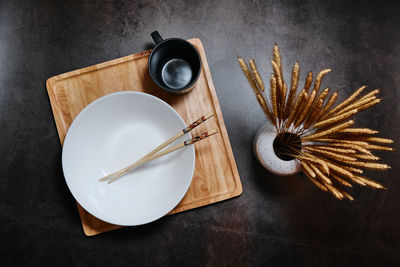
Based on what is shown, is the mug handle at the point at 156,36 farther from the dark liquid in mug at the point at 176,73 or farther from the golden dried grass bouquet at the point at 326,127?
the golden dried grass bouquet at the point at 326,127

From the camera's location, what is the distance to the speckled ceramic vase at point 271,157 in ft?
2.10

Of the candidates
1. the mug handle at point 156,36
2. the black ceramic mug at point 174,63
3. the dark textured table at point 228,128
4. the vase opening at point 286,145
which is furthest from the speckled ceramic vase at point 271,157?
the mug handle at point 156,36

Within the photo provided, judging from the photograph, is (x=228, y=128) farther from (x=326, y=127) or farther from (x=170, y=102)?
(x=326, y=127)

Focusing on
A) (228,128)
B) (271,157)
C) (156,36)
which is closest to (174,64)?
(156,36)

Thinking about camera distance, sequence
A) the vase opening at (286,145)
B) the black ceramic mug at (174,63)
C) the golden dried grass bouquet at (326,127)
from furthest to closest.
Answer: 1. the black ceramic mug at (174,63)
2. the vase opening at (286,145)
3. the golden dried grass bouquet at (326,127)

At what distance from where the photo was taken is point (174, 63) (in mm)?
790

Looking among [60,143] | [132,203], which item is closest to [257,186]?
[132,203]

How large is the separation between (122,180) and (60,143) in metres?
0.23

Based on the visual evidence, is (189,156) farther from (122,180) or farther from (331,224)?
(331,224)

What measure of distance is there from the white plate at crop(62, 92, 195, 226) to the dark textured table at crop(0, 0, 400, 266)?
0.13 m

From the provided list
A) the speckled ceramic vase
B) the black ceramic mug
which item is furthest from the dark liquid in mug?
the speckled ceramic vase

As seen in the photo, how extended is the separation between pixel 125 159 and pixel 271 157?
16.1 inches

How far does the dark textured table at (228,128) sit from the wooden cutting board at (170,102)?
0.24 feet

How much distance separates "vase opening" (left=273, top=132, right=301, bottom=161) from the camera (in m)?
0.61
